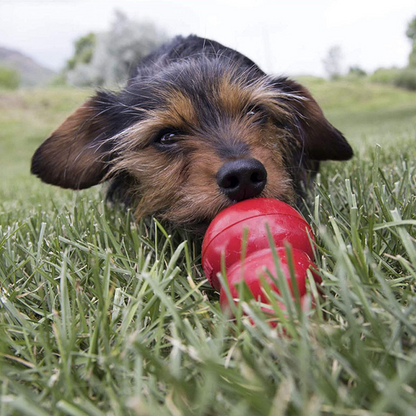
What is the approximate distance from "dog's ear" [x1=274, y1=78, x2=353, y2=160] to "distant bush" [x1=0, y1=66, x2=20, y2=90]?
50841 millimetres

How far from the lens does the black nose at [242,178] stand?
1806 millimetres

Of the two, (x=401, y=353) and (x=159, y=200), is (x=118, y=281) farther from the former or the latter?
(x=401, y=353)

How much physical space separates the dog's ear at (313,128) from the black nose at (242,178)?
101 centimetres

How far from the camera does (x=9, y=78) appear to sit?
160ft

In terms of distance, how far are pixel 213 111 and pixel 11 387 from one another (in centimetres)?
162

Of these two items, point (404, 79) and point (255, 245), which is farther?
point (404, 79)

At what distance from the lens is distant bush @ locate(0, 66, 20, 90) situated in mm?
47522

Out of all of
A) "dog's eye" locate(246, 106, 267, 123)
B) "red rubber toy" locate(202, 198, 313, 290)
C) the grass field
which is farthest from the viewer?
"dog's eye" locate(246, 106, 267, 123)

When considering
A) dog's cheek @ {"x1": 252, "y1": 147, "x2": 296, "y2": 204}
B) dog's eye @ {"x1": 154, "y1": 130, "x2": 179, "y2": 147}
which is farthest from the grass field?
dog's eye @ {"x1": 154, "y1": 130, "x2": 179, "y2": 147}

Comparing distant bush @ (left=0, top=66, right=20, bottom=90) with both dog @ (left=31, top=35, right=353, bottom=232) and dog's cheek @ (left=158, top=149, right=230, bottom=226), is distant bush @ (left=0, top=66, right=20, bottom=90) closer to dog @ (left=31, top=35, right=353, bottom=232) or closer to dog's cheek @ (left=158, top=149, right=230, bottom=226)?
dog @ (left=31, top=35, right=353, bottom=232)

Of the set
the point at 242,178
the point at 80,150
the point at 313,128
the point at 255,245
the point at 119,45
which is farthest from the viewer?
the point at 119,45

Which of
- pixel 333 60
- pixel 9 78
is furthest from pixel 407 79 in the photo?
pixel 9 78

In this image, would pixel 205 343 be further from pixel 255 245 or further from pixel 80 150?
pixel 80 150

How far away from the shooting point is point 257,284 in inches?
51.0
